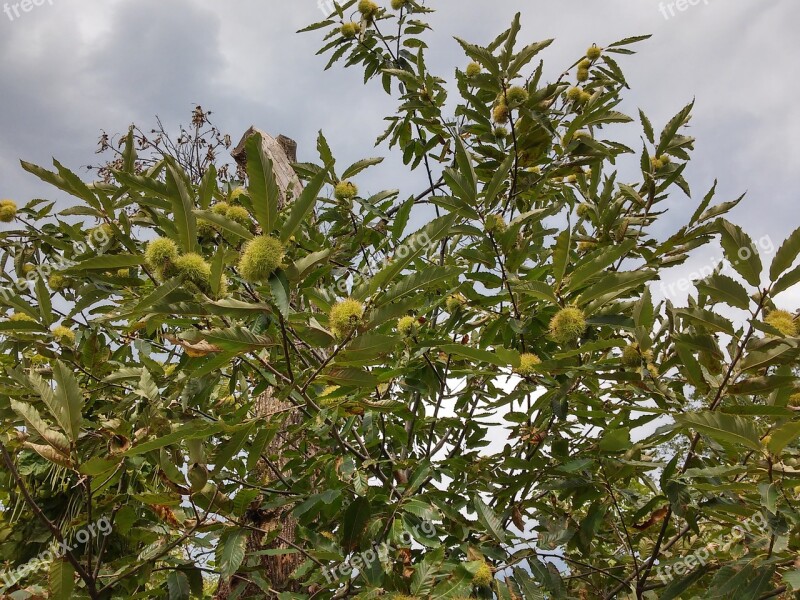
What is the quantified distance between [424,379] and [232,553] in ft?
2.63

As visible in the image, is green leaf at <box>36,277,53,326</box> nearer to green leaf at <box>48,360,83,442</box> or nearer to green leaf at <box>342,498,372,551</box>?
green leaf at <box>48,360,83,442</box>

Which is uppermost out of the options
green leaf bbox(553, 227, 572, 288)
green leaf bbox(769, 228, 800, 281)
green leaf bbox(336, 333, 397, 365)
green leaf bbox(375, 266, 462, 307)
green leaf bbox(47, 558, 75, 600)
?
green leaf bbox(553, 227, 572, 288)

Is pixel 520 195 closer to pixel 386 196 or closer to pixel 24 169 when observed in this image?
pixel 386 196

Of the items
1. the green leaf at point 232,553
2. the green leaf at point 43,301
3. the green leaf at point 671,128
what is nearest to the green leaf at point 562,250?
the green leaf at point 671,128

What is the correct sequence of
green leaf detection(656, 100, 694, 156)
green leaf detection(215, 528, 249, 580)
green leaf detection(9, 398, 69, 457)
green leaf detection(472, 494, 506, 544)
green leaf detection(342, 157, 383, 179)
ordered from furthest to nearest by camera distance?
green leaf detection(342, 157, 383, 179) → green leaf detection(656, 100, 694, 156) → green leaf detection(472, 494, 506, 544) → green leaf detection(215, 528, 249, 580) → green leaf detection(9, 398, 69, 457)

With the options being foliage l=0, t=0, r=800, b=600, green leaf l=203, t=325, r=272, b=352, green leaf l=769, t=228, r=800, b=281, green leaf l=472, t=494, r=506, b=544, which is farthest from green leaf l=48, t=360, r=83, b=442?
green leaf l=769, t=228, r=800, b=281

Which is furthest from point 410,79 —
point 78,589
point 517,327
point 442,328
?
point 78,589

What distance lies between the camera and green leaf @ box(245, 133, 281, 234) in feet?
2.99

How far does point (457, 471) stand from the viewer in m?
1.89

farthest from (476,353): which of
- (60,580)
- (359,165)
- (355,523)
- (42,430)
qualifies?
(359,165)

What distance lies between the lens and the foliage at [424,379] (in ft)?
3.52

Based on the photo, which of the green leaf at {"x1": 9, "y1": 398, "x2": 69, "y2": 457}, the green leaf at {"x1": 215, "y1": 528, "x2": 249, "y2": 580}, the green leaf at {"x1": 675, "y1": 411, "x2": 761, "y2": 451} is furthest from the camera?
the green leaf at {"x1": 215, "y1": 528, "x2": 249, "y2": 580}

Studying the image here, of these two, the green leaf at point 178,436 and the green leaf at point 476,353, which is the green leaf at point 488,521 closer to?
the green leaf at point 476,353

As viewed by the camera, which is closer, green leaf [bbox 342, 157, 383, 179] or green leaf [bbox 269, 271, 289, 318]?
green leaf [bbox 269, 271, 289, 318]
